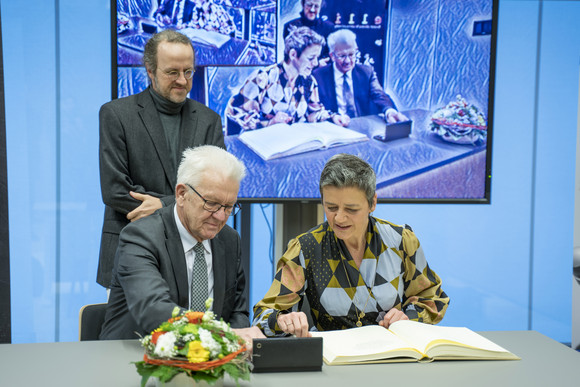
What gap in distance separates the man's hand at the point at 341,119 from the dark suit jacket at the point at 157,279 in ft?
5.08

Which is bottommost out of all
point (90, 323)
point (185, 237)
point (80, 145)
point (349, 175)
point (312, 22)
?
point (90, 323)

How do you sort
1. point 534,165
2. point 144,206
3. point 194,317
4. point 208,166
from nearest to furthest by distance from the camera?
1. point 194,317
2. point 208,166
3. point 144,206
4. point 534,165

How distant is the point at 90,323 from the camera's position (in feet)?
7.77

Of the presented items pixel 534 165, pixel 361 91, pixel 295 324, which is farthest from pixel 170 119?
pixel 534 165

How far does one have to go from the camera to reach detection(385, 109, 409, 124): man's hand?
3830 millimetres

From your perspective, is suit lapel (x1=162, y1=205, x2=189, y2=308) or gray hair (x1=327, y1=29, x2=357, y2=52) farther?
gray hair (x1=327, y1=29, x2=357, y2=52)

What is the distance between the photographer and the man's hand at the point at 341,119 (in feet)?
12.4

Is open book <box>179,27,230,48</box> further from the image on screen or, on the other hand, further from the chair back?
the chair back

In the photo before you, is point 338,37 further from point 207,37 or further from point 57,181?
point 57,181

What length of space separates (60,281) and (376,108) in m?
2.47

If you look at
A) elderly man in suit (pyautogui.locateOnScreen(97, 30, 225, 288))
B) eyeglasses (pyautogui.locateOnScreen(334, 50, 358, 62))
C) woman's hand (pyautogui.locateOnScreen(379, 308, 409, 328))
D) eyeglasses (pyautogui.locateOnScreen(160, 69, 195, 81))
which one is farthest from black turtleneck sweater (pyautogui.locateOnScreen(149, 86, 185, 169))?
woman's hand (pyautogui.locateOnScreen(379, 308, 409, 328))

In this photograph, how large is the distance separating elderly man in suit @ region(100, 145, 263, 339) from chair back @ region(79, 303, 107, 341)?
115 millimetres

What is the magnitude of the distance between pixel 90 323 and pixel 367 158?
208 cm

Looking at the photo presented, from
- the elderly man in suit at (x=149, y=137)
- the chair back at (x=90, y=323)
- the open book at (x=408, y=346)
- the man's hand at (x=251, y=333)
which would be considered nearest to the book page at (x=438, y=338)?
the open book at (x=408, y=346)
